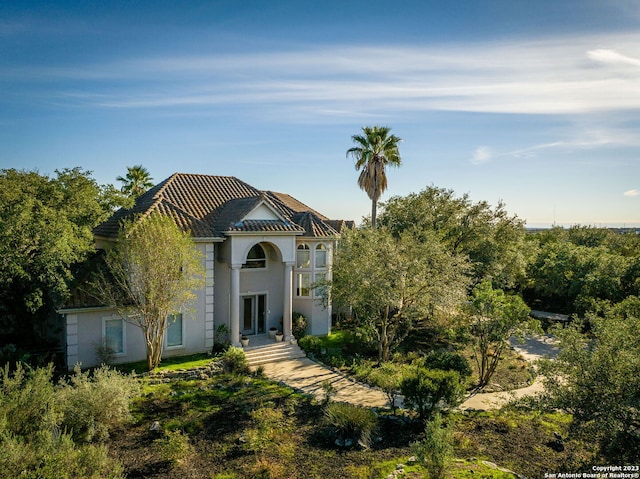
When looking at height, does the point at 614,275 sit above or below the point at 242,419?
above

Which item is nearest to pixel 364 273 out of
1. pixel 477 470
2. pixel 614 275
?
pixel 477 470

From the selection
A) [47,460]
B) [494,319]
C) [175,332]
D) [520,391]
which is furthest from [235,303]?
[520,391]

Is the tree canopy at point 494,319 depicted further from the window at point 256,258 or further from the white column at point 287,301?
the window at point 256,258

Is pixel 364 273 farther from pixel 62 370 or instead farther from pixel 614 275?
pixel 614 275

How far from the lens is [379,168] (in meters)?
30.6

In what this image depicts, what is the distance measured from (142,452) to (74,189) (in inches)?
589

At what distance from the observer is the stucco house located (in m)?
20.1

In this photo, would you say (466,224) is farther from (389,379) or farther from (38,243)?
(38,243)

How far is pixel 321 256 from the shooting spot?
89.1 feet

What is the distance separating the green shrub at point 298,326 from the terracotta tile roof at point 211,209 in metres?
5.29

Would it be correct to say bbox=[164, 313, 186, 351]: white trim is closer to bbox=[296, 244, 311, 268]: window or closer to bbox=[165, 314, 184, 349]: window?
bbox=[165, 314, 184, 349]: window

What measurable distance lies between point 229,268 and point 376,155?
1422cm

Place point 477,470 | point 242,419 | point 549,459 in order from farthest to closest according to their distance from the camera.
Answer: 1. point 242,419
2. point 549,459
3. point 477,470

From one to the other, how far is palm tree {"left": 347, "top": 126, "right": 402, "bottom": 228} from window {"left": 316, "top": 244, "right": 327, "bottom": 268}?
537 centimetres
